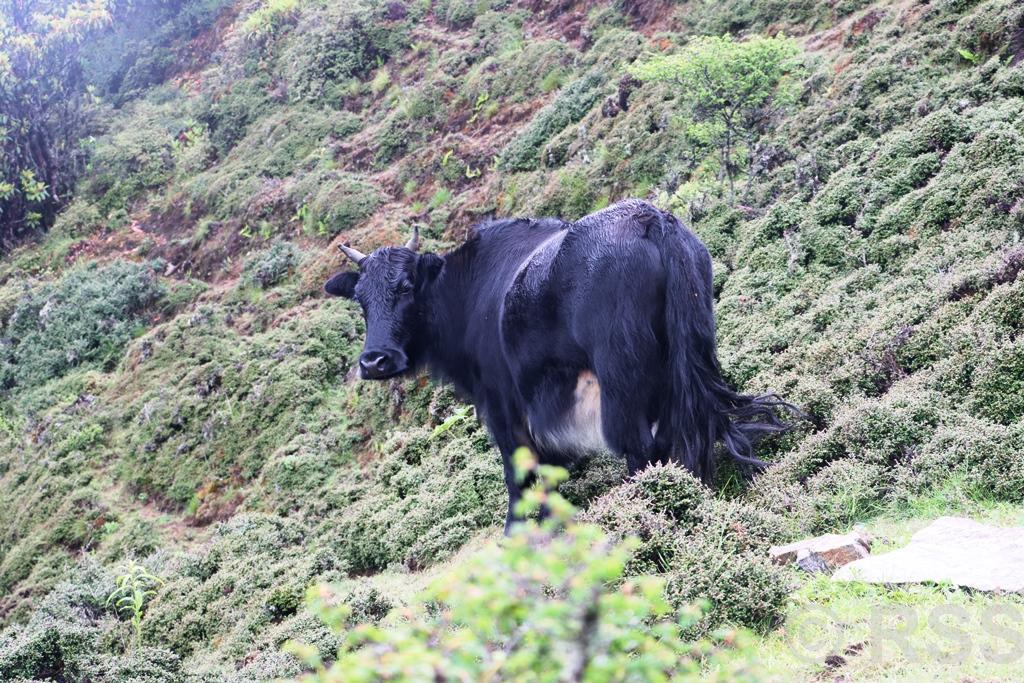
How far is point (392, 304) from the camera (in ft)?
24.6

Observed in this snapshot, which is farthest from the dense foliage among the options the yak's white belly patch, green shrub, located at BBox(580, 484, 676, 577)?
the yak's white belly patch

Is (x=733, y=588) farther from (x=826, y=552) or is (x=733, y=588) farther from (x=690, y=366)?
(x=690, y=366)

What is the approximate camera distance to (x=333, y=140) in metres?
22.0

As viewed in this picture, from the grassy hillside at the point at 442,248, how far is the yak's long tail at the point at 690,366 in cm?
44

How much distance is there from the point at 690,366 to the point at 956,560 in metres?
2.03

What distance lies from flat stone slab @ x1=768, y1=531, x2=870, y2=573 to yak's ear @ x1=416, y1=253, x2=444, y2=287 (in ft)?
13.2

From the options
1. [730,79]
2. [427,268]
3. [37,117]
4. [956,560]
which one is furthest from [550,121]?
[37,117]

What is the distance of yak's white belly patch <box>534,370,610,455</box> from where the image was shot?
18.9 ft

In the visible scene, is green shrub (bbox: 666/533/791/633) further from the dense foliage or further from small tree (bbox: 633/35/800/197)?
small tree (bbox: 633/35/800/197)

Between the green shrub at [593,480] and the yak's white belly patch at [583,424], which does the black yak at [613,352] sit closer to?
the yak's white belly patch at [583,424]

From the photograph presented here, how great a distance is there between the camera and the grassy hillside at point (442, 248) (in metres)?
5.53

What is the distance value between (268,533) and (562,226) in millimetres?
4772

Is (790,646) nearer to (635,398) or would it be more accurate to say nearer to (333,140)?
(635,398)

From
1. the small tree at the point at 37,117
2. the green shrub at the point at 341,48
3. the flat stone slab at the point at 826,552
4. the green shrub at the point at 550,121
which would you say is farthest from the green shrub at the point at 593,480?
the small tree at the point at 37,117
